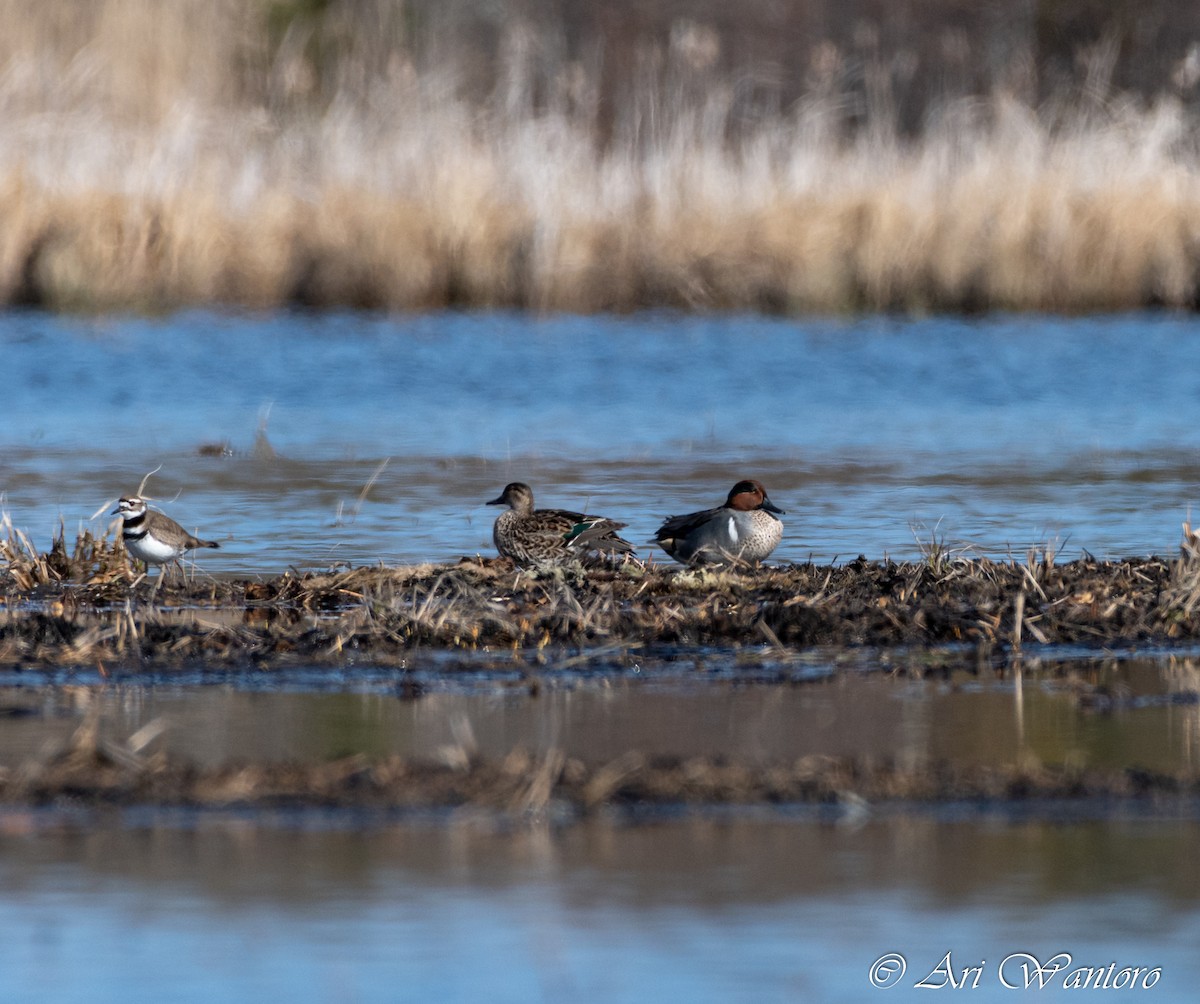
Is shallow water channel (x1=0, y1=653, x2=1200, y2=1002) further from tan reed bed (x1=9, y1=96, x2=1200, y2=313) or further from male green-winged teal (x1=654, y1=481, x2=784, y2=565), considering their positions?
tan reed bed (x1=9, y1=96, x2=1200, y2=313)

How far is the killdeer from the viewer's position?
29.5 ft

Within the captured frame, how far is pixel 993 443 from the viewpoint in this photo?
14859mm

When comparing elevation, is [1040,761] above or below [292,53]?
below

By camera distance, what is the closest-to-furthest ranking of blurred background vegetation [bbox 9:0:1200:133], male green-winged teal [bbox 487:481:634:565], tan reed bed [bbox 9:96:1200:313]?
male green-winged teal [bbox 487:481:634:565]
tan reed bed [bbox 9:96:1200:313]
blurred background vegetation [bbox 9:0:1200:133]

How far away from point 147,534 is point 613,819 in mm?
3986

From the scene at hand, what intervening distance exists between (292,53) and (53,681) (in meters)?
22.0

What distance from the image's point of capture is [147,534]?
8984 millimetres

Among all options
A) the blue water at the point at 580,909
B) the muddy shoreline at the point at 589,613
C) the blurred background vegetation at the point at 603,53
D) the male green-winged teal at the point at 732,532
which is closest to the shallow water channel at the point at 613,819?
the blue water at the point at 580,909

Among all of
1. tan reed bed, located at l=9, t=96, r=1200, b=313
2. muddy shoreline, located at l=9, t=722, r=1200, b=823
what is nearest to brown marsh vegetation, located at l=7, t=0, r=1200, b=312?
tan reed bed, located at l=9, t=96, r=1200, b=313

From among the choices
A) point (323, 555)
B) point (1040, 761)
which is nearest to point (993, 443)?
point (323, 555)

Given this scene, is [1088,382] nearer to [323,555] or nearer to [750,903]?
[323,555]

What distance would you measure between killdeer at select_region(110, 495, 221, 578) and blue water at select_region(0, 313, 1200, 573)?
0.79 m

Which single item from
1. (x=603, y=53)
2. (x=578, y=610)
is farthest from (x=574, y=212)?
(x=603, y=53)

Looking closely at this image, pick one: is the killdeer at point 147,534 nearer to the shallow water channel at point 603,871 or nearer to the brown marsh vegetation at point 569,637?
the brown marsh vegetation at point 569,637
